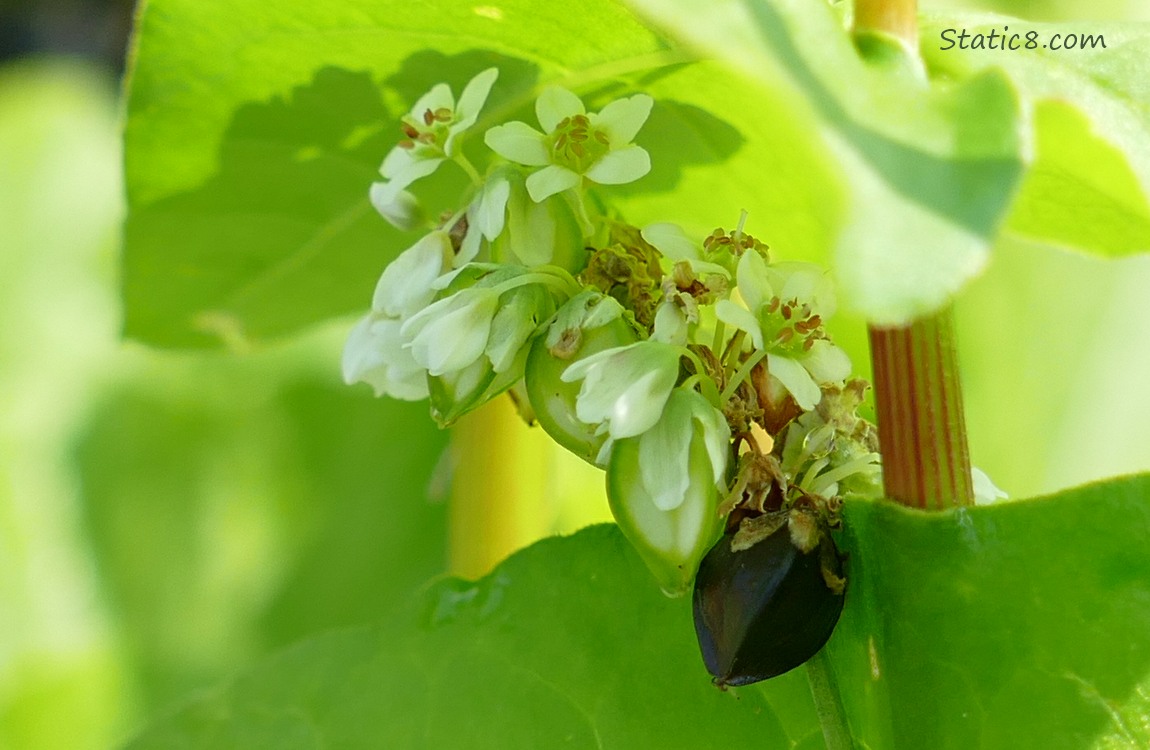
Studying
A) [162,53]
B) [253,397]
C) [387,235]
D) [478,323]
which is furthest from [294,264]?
[253,397]

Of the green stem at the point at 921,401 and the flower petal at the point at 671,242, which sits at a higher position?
the flower petal at the point at 671,242

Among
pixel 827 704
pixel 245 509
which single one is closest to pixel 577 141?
pixel 827 704

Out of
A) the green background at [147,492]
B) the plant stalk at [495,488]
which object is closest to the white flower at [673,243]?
the plant stalk at [495,488]

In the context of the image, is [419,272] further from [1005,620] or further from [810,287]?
[1005,620]

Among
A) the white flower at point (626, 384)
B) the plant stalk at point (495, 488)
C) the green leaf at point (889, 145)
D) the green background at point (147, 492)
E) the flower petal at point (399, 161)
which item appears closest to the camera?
the green leaf at point (889, 145)

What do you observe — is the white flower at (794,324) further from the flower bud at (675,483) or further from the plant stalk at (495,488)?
the plant stalk at (495,488)

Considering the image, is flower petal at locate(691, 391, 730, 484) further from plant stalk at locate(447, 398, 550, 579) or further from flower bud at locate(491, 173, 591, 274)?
plant stalk at locate(447, 398, 550, 579)

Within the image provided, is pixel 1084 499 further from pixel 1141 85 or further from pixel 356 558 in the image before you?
pixel 356 558
